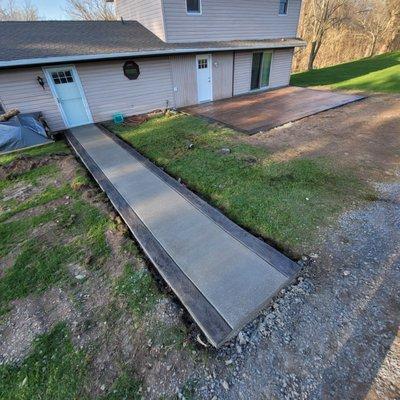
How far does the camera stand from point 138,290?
9.24 feet

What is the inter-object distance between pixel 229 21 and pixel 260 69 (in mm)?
2763

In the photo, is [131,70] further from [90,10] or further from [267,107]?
[90,10]

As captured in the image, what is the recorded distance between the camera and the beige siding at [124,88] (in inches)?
332

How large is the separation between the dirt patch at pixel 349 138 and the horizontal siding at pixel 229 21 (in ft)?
19.7

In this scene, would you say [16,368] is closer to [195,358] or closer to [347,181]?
[195,358]

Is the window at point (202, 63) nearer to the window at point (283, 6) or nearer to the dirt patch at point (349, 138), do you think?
the dirt patch at point (349, 138)

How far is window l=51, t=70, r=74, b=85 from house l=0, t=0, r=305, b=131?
0.03m

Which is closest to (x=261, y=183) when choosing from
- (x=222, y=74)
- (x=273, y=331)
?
(x=273, y=331)

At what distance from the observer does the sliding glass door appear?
11914 millimetres

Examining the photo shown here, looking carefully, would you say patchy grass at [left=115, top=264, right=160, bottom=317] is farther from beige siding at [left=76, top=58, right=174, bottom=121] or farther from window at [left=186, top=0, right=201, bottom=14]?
window at [left=186, top=0, right=201, bottom=14]

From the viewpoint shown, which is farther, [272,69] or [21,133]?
[272,69]

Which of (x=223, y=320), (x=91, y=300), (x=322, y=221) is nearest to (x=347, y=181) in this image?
(x=322, y=221)

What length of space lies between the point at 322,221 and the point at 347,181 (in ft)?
4.87

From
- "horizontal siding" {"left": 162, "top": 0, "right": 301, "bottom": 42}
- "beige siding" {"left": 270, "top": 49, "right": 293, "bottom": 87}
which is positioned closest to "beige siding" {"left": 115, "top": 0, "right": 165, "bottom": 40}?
"horizontal siding" {"left": 162, "top": 0, "right": 301, "bottom": 42}
